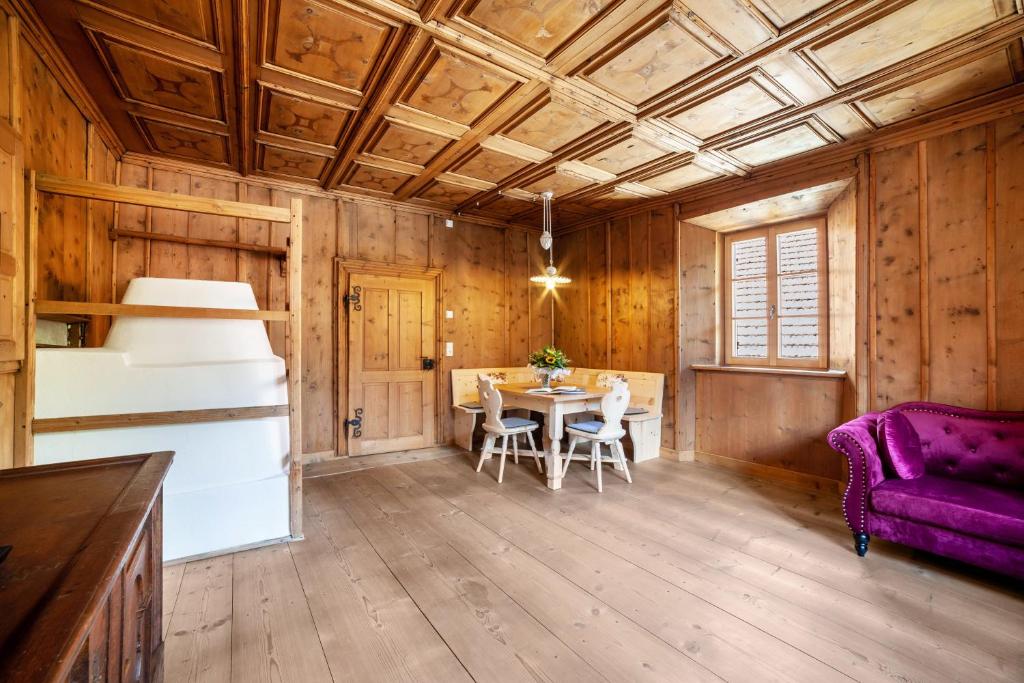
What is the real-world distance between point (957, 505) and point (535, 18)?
3419 millimetres

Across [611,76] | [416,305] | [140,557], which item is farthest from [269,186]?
[140,557]

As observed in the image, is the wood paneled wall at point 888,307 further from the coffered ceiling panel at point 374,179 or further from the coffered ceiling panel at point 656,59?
the coffered ceiling panel at point 374,179

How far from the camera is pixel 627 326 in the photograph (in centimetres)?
539

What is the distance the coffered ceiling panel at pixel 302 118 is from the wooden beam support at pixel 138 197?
879mm

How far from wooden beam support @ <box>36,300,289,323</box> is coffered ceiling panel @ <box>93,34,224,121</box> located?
146cm

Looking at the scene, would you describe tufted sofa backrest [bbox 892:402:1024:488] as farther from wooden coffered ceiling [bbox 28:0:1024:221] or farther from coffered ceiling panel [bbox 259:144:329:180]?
coffered ceiling panel [bbox 259:144:329:180]

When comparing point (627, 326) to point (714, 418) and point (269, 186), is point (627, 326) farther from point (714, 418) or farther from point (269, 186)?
point (269, 186)

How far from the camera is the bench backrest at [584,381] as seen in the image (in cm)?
492

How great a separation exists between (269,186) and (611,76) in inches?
140

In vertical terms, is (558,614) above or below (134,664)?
below

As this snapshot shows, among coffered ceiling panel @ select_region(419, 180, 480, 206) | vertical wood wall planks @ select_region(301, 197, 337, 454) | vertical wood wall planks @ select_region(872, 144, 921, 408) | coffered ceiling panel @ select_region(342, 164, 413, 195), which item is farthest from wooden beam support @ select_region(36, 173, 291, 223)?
vertical wood wall planks @ select_region(872, 144, 921, 408)

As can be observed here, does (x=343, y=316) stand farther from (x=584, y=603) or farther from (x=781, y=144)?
(x=781, y=144)

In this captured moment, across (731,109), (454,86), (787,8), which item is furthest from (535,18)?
(731,109)

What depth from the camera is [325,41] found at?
2490 mm
